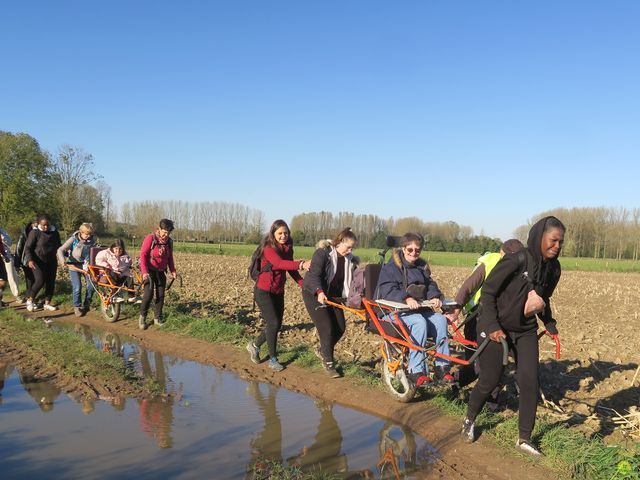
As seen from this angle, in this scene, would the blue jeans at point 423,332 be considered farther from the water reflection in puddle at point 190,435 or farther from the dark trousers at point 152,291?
the dark trousers at point 152,291

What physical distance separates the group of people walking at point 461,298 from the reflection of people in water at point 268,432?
0.95m

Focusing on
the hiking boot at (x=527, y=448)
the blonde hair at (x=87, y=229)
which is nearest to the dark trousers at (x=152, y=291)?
the blonde hair at (x=87, y=229)

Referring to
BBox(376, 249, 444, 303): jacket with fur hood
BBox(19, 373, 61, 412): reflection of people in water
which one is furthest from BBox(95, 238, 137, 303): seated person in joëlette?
BBox(376, 249, 444, 303): jacket with fur hood

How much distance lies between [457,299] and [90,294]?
8.70 meters

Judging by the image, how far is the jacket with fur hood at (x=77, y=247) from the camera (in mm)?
10789

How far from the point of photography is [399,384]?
20.7 feet

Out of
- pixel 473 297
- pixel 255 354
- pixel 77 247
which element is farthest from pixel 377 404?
pixel 77 247

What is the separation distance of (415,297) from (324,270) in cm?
150

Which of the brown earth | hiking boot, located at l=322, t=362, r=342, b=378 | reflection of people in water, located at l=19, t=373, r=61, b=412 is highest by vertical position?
hiking boot, located at l=322, t=362, r=342, b=378

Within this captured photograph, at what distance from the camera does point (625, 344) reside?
10.1 meters

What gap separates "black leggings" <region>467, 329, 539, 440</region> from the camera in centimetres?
458

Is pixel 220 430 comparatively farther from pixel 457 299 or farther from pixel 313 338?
pixel 313 338

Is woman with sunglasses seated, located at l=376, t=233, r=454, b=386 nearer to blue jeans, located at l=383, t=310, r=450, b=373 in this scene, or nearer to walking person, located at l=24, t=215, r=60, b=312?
blue jeans, located at l=383, t=310, r=450, b=373

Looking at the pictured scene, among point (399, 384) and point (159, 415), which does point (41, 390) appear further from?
point (399, 384)
